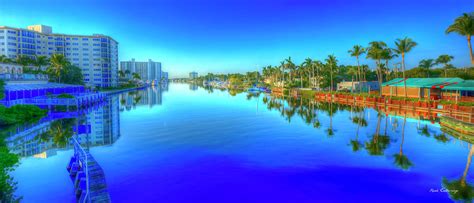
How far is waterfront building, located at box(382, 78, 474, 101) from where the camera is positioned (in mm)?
46844

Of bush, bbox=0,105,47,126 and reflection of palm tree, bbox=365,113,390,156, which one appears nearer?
reflection of palm tree, bbox=365,113,390,156

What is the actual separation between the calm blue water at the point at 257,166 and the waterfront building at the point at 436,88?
1835 cm

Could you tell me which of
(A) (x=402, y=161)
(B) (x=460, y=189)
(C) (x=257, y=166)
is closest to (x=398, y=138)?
(A) (x=402, y=161)

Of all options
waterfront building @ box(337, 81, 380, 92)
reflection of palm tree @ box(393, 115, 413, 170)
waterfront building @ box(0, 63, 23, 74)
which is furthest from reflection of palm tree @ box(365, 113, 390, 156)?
waterfront building @ box(0, 63, 23, 74)

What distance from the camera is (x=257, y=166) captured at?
19828 millimetres

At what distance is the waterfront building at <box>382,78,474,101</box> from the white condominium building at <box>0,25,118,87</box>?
127704 mm

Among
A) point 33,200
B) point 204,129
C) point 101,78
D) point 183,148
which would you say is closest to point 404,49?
point 204,129

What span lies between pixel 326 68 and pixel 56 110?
280 feet

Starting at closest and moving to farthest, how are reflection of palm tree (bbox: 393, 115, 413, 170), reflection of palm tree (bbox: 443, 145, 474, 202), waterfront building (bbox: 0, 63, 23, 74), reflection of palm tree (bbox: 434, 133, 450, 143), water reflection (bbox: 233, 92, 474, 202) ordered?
reflection of palm tree (bbox: 443, 145, 474, 202), water reflection (bbox: 233, 92, 474, 202), reflection of palm tree (bbox: 393, 115, 413, 170), reflection of palm tree (bbox: 434, 133, 450, 143), waterfront building (bbox: 0, 63, 23, 74)

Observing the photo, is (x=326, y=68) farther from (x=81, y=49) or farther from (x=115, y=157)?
(x=81, y=49)

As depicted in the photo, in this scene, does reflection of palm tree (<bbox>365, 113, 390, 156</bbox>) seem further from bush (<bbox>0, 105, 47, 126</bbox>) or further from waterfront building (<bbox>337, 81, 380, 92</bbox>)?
waterfront building (<bbox>337, 81, 380, 92</bbox>)

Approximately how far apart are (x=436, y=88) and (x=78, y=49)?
142771mm

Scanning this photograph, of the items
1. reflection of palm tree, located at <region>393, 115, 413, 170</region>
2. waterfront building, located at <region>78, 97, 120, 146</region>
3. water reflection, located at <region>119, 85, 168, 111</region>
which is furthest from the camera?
water reflection, located at <region>119, 85, 168, 111</region>

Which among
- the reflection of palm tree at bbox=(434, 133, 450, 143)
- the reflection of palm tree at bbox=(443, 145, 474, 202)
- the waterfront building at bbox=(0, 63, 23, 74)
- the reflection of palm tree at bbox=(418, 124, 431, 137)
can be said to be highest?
the waterfront building at bbox=(0, 63, 23, 74)
